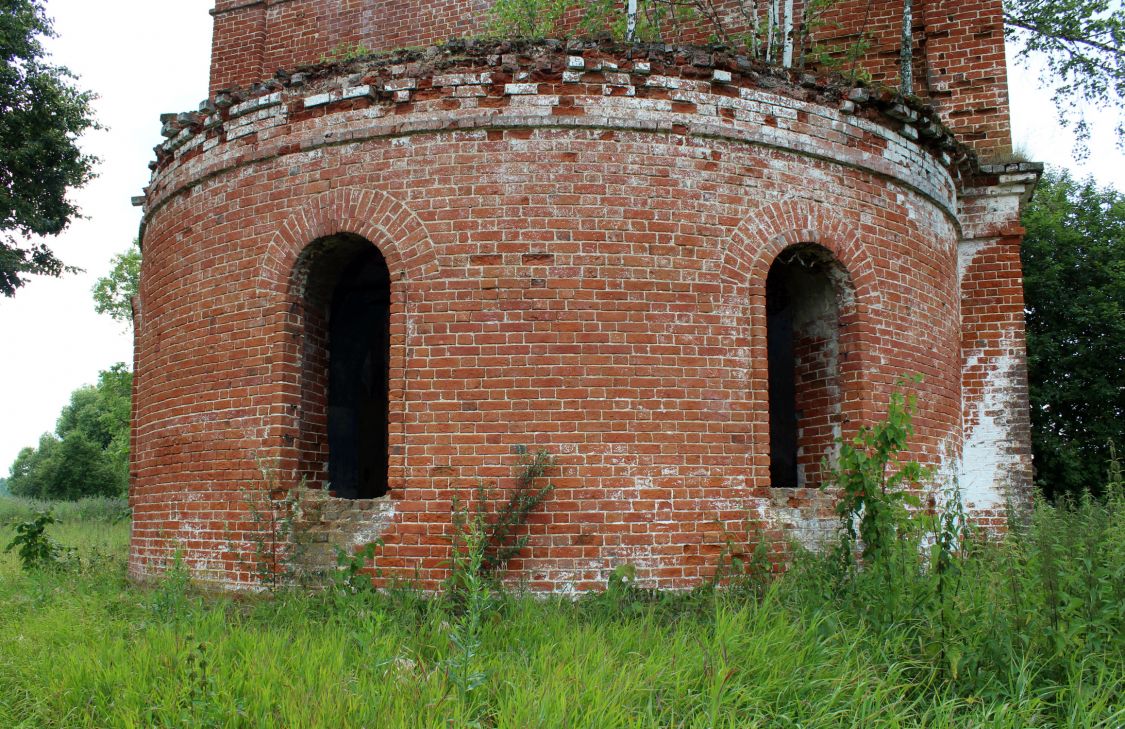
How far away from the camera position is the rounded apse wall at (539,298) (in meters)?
6.13

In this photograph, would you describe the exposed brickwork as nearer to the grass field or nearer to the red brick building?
the red brick building

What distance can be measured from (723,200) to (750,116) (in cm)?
76

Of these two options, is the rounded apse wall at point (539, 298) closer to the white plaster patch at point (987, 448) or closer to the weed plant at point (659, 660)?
the weed plant at point (659, 660)

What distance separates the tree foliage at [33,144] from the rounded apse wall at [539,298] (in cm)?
1139

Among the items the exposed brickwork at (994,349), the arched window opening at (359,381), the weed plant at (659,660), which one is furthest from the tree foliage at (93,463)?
the exposed brickwork at (994,349)

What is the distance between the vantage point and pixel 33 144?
15891 millimetres

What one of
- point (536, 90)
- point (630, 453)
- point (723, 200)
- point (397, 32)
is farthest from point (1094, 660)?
point (397, 32)

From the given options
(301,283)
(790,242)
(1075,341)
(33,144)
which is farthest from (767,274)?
(33,144)

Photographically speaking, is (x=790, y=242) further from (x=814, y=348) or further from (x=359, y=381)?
(x=359, y=381)

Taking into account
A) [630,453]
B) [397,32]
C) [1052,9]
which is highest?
[1052,9]

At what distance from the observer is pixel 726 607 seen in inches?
208

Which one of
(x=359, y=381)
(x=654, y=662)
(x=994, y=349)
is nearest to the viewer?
(x=654, y=662)

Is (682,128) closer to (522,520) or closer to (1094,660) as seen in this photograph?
(522,520)

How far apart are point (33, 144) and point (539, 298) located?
14.1 metres
